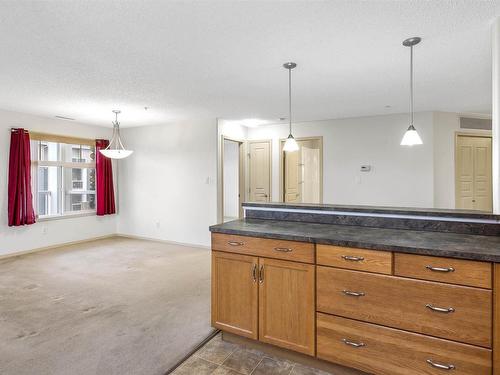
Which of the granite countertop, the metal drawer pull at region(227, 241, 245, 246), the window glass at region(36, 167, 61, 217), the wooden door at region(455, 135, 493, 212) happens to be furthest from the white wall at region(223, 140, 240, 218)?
the metal drawer pull at region(227, 241, 245, 246)

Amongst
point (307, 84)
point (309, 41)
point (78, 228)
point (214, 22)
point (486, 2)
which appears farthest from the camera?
point (78, 228)

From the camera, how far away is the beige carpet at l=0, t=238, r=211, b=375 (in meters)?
2.14

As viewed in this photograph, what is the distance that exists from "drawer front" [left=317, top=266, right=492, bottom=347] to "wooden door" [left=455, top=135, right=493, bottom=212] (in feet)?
13.6

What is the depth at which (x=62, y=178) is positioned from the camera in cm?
561

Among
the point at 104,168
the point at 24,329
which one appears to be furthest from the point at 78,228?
the point at 24,329

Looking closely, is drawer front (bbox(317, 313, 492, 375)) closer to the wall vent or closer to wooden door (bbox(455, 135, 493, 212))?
wooden door (bbox(455, 135, 493, 212))

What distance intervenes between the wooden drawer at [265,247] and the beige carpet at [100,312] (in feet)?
2.79

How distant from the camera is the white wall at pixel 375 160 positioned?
480 centimetres

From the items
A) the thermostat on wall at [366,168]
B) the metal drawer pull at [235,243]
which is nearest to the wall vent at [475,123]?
the thermostat on wall at [366,168]

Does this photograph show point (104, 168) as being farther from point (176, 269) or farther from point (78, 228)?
point (176, 269)

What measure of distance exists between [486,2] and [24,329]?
4.30 metres

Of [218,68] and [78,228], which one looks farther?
[78,228]

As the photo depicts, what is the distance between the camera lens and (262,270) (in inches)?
84.0

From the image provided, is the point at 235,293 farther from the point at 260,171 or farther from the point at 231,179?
the point at 231,179
